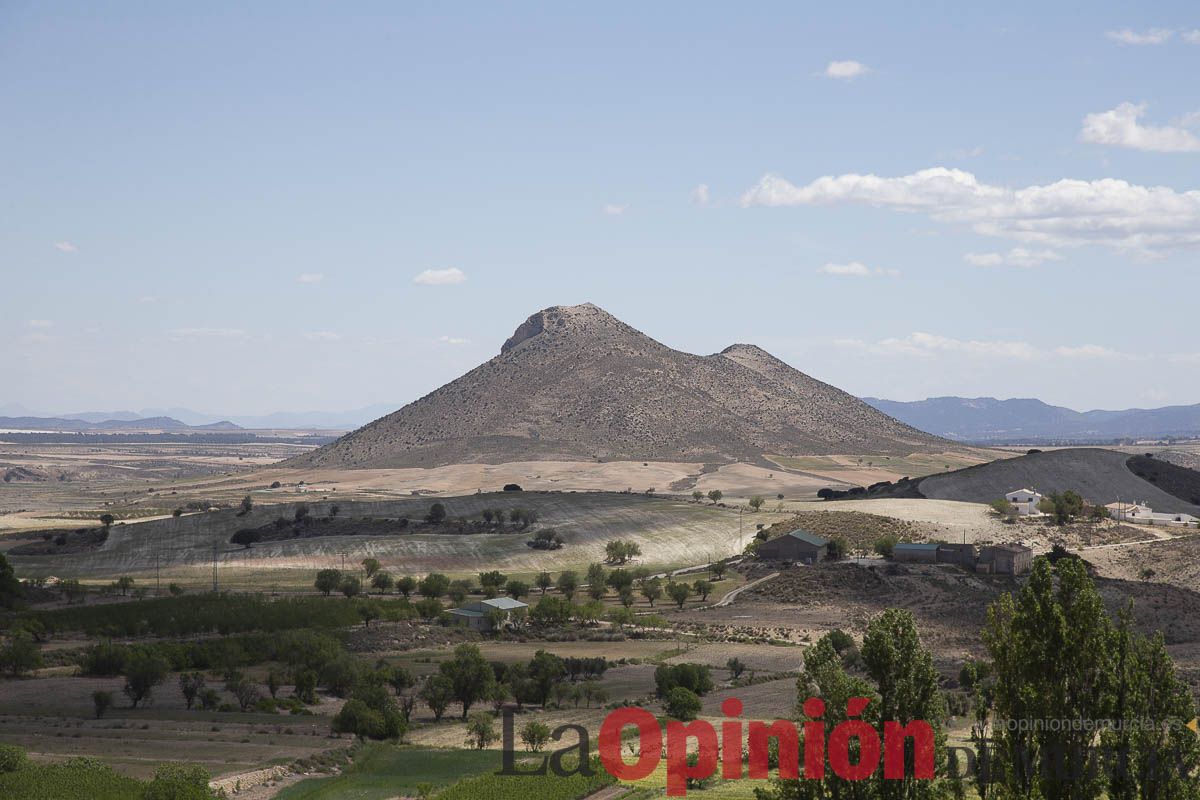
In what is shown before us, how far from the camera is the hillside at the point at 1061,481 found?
157 m

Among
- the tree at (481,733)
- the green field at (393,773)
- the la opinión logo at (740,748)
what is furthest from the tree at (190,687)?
the la opinión logo at (740,748)

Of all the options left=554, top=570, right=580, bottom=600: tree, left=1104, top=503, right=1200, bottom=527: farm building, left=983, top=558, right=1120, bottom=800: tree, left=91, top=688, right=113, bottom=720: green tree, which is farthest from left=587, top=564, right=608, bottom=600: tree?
left=983, top=558, right=1120, bottom=800: tree

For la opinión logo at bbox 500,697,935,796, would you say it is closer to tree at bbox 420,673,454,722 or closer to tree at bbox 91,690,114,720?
tree at bbox 420,673,454,722

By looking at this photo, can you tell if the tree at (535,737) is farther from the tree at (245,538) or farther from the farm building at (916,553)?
the tree at (245,538)

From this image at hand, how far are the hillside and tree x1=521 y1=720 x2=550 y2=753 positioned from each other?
111 metres

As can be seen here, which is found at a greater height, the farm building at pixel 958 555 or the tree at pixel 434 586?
the farm building at pixel 958 555

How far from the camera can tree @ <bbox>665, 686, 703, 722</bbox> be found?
56688mm

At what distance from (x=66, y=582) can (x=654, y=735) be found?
7206 cm

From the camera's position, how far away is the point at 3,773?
43750 mm

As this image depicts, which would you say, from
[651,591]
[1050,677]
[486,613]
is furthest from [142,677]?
[651,591]

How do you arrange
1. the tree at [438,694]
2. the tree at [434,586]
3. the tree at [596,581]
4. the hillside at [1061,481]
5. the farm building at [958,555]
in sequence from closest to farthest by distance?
the tree at [438,694]
the tree at [434,586]
the tree at [596,581]
the farm building at [958,555]
the hillside at [1061,481]

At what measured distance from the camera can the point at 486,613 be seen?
90.1m

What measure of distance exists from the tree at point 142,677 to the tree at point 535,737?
2203cm

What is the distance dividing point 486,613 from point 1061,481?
330 feet
